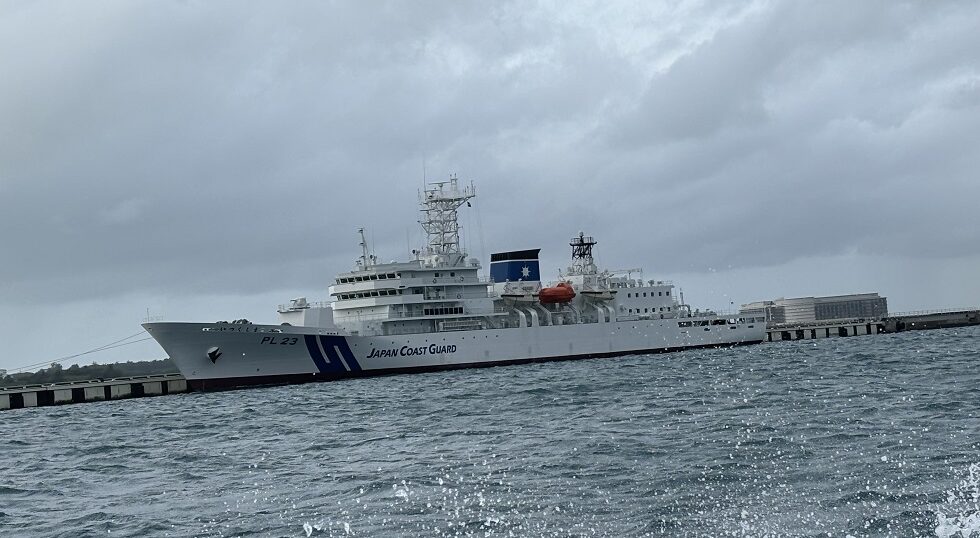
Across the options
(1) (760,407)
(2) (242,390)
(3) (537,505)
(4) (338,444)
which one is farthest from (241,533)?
(2) (242,390)

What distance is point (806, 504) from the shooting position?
14.6m

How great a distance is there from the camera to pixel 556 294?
66250 millimetres

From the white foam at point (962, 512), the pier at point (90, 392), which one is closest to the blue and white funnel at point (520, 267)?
the pier at point (90, 392)

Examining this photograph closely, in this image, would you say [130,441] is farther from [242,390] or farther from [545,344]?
[545,344]

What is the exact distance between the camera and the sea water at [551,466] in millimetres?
14586

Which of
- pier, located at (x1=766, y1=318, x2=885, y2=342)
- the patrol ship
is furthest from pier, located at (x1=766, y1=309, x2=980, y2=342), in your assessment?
the patrol ship

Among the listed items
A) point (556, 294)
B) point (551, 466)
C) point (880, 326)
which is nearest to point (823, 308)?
point (880, 326)

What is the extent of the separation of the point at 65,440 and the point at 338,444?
1231 centimetres

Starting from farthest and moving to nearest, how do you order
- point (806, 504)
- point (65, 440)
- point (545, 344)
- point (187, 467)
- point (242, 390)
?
point (545, 344) < point (242, 390) < point (65, 440) < point (187, 467) < point (806, 504)

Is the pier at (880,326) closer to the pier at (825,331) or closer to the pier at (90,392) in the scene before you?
the pier at (825,331)

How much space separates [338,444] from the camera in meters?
24.2

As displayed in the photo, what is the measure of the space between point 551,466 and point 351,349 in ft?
129

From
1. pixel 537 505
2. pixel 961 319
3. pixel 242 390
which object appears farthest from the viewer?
pixel 961 319

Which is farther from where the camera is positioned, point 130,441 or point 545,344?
point 545,344
